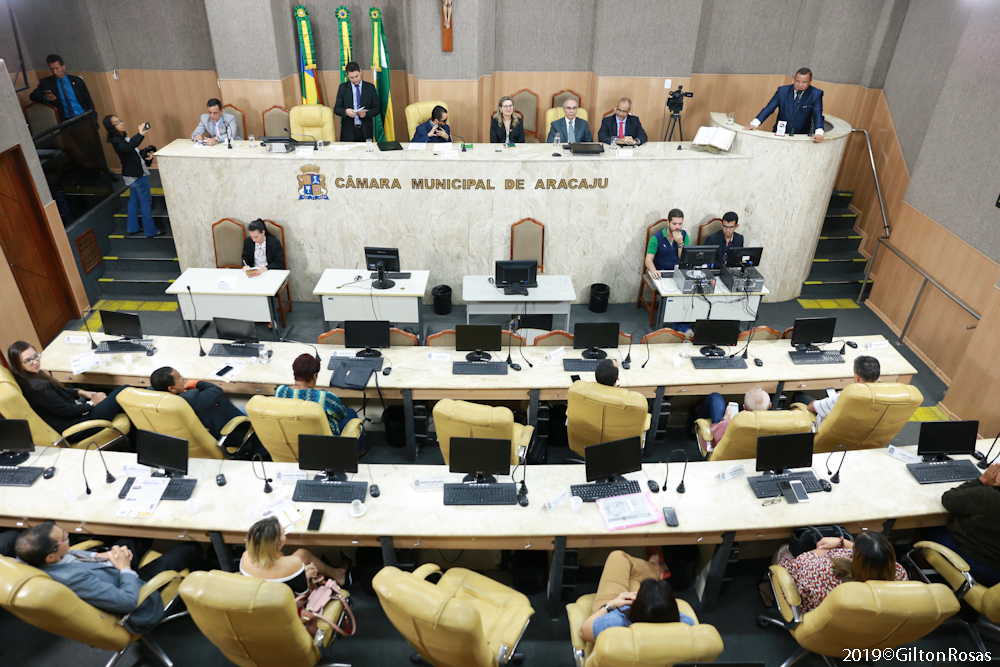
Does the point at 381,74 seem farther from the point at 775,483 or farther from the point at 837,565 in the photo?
the point at 837,565

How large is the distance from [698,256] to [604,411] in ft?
10.1

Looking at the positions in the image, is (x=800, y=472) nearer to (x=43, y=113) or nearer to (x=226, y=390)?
(x=226, y=390)

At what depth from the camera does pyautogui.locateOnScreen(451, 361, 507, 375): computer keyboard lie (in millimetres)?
5684

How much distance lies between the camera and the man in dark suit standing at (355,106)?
8750 millimetres

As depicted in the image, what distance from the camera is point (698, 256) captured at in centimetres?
705

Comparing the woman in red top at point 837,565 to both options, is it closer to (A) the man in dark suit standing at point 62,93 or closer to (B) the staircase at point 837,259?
(B) the staircase at point 837,259

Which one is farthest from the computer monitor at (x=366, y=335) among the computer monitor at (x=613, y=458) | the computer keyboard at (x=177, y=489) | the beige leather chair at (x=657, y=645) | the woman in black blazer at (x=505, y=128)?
the woman in black blazer at (x=505, y=128)

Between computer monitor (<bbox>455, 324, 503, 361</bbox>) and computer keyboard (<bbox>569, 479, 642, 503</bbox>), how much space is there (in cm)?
175

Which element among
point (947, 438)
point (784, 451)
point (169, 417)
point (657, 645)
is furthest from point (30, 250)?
point (947, 438)

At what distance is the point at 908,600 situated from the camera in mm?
3221

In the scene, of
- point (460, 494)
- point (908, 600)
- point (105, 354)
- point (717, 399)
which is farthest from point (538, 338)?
point (105, 354)

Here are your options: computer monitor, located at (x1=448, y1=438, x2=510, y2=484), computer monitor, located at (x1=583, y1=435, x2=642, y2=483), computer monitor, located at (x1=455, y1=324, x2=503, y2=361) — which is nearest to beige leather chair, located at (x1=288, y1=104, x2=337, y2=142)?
computer monitor, located at (x1=455, y1=324, x2=503, y2=361)

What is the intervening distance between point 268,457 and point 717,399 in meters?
4.01

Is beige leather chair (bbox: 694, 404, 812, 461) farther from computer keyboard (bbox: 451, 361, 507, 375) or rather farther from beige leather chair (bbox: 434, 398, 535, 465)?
computer keyboard (bbox: 451, 361, 507, 375)
